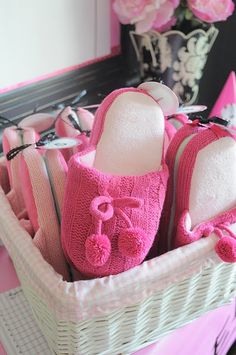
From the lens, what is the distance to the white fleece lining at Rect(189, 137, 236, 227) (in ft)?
1.64

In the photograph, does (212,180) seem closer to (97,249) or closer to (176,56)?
(97,249)

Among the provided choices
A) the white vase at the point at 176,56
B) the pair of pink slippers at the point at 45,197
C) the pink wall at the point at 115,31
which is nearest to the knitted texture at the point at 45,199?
the pair of pink slippers at the point at 45,197

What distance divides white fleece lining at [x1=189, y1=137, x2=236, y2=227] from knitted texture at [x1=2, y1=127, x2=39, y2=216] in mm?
231

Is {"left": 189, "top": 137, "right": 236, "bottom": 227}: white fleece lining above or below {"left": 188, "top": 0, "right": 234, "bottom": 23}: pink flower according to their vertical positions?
below

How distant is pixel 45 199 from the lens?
522 mm

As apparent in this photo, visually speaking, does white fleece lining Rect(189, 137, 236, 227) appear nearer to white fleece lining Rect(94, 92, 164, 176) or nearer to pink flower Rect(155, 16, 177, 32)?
white fleece lining Rect(94, 92, 164, 176)

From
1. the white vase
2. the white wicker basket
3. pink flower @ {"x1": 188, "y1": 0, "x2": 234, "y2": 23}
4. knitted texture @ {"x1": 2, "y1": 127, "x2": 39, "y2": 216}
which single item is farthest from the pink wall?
the white wicker basket

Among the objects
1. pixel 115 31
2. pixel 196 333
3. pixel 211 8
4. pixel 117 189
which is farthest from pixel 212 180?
pixel 115 31

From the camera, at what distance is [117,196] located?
1.54 ft

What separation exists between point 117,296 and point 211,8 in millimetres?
624

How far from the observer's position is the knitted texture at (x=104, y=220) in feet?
1.47

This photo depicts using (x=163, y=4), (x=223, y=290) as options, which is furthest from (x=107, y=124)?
(x=163, y=4)

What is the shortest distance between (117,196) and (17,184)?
0.59ft

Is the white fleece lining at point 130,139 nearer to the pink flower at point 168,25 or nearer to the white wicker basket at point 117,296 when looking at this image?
the white wicker basket at point 117,296
